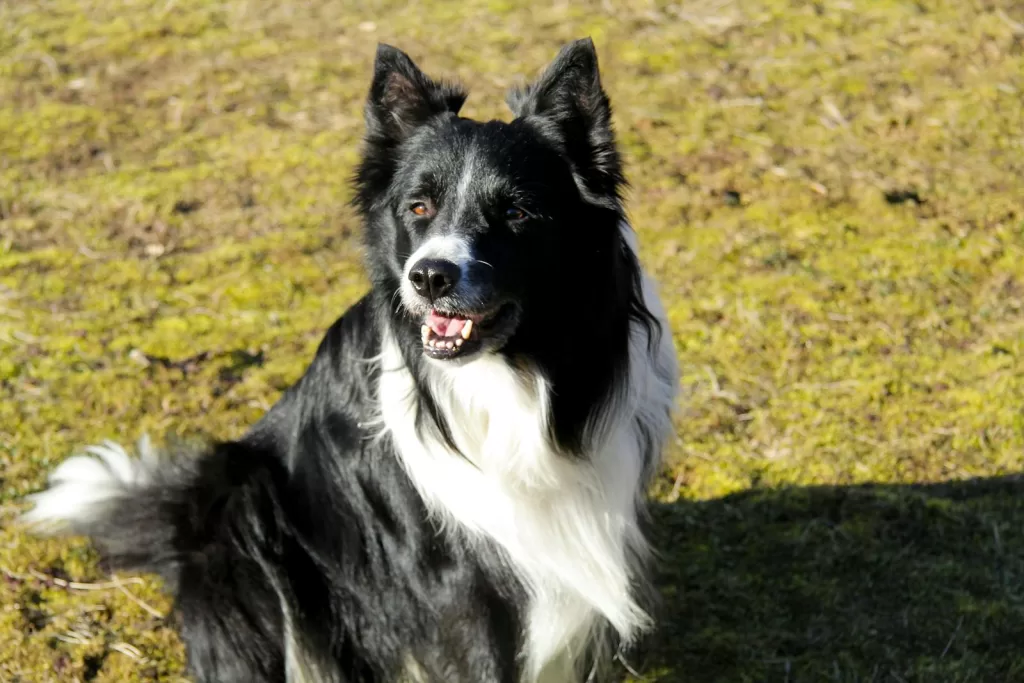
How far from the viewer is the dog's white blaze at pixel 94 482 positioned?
4070mm

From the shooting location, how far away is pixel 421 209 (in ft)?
11.5

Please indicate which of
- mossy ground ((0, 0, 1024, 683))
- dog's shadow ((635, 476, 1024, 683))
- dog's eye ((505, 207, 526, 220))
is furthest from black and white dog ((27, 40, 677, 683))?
mossy ground ((0, 0, 1024, 683))

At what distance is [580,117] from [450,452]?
1.22 m

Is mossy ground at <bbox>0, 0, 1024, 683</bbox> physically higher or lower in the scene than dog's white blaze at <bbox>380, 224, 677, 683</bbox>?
lower

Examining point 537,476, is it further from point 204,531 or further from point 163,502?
point 163,502

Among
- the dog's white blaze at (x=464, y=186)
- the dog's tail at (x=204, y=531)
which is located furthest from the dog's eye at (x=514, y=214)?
the dog's tail at (x=204, y=531)

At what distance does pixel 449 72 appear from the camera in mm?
8438

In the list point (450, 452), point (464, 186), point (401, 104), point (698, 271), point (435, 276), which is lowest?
point (698, 271)

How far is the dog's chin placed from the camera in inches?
131

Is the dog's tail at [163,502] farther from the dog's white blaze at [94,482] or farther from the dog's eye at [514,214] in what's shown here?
the dog's eye at [514,214]

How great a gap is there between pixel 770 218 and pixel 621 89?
196cm

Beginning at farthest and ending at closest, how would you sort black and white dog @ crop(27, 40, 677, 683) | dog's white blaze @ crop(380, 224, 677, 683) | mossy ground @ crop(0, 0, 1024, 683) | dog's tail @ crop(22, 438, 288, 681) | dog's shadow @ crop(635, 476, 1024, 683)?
1. mossy ground @ crop(0, 0, 1024, 683)
2. dog's shadow @ crop(635, 476, 1024, 683)
3. dog's tail @ crop(22, 438, 288, 681)
4. dog's white blaze @ crop(380, 224, 677, 683)
5. black and white dog @ crop(27, 40, 677, 683)

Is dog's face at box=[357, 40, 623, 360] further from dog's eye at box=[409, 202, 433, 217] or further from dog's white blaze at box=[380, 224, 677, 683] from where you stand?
dog's white blaze at box=[380, 224, 677, 683]

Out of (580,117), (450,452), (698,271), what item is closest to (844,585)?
(450,452)
